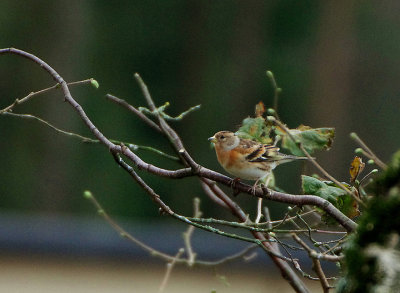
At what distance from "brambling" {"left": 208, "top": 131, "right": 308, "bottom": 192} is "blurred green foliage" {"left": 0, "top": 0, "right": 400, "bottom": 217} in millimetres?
10120

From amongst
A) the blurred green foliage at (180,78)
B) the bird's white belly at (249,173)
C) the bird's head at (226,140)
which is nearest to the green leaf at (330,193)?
the bird's white belly at (249,173)

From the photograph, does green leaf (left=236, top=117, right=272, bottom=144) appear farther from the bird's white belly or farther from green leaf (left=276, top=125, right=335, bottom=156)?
the bird's white belly

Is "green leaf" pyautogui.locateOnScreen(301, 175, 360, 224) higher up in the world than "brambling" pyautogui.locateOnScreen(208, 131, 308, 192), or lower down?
higher up

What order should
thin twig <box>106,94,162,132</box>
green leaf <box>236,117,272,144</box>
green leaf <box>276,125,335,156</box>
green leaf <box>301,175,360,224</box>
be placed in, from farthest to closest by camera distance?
green leaf <box>236,117,272,144</box>, green leaf <box>276,125,335,156</box>, green leaf <box>301,175,360,224</box>, thin twig <box>106,94,162,132</box>

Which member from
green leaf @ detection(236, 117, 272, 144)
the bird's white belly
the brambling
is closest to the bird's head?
the brambling

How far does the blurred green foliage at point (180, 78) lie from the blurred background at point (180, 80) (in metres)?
0.02

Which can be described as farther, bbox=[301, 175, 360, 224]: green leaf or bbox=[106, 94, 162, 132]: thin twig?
bbox=[301, 175, 360, 224]: green leaf

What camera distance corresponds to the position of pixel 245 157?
344cm

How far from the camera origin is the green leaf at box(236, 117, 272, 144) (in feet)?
6.56

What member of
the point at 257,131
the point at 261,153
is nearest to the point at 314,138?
the point at 257,131

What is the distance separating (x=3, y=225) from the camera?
20.2ft

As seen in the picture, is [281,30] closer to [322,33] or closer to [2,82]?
[322,33]

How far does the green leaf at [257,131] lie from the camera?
1998 millimetres

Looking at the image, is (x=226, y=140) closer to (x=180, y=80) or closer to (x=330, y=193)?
(x=330, y=193)
